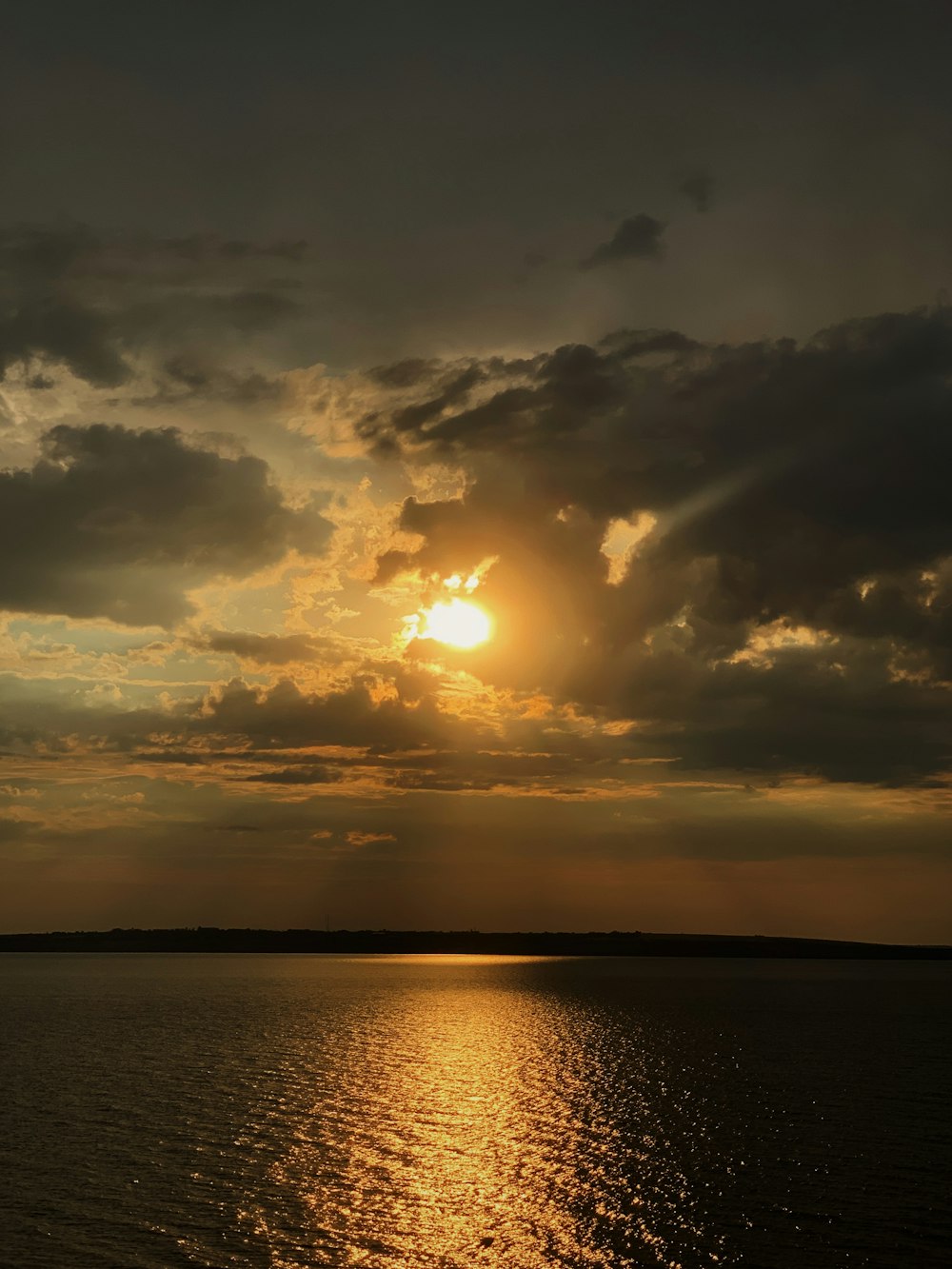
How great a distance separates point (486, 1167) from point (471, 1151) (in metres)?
3.96

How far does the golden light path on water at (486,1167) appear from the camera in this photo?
134 feet

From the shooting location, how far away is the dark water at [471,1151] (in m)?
40.8

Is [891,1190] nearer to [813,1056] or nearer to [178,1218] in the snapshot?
[178,1218]

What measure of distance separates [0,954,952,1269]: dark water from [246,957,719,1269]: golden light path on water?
0.60 ft

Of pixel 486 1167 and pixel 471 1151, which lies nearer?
pixel 486 1167

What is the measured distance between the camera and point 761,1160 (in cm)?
5444

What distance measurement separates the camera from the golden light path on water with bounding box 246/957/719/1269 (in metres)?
40.9

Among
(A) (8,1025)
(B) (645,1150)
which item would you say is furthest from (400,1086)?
(A) (8,1025)

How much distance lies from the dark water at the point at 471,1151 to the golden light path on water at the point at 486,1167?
18cm

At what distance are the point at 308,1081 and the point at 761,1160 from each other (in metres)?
37.9

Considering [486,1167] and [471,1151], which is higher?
[486,1167]

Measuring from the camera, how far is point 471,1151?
5744cm

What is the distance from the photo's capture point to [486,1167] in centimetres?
5366

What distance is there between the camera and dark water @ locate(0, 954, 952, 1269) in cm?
4078
